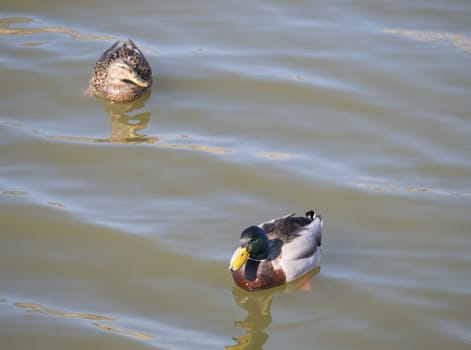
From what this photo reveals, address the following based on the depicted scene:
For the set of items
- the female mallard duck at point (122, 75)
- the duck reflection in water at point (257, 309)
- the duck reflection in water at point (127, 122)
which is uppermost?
the female mallard duck at point (122, 75)

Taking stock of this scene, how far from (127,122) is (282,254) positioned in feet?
10.2

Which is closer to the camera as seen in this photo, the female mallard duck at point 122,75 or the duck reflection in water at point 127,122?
the duck reflection in water at point 127,122

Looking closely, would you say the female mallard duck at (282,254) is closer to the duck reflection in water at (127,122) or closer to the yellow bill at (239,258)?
the yellow bill at (239,258)

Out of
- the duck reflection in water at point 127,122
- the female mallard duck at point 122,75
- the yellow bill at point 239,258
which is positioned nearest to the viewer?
the yellow bill at point 239,258

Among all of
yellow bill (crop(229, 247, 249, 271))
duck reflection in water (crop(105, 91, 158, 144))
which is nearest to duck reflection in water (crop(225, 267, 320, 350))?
yellow bill (crop(229, 247, 249, 271))

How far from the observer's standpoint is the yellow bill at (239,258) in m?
6.22

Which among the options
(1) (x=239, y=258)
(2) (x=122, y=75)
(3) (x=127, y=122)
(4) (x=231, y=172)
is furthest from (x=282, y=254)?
(2) (x=122, y=75)

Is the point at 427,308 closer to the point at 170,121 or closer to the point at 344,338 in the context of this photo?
the point at 344,338

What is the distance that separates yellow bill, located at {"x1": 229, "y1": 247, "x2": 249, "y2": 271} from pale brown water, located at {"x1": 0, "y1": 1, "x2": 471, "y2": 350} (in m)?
0.31

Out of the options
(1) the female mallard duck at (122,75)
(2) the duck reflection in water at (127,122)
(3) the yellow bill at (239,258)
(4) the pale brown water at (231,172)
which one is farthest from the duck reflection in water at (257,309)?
(1) the female mallard duck at (122,75)

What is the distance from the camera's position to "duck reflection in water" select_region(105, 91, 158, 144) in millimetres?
8469

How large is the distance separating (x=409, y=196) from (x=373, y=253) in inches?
38.5

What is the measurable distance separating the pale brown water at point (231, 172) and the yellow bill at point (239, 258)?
1.02ft

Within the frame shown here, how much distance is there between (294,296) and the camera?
6.43 meters
